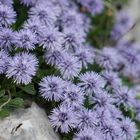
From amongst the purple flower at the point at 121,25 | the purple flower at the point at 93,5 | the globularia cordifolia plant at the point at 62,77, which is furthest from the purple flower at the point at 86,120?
the purple flower at the point at 121,25

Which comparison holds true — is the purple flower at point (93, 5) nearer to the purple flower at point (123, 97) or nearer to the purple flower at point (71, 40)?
the purple flower at point (71, 40)

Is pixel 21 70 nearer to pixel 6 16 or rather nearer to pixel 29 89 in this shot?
pixel 29 89

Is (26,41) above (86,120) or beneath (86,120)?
above

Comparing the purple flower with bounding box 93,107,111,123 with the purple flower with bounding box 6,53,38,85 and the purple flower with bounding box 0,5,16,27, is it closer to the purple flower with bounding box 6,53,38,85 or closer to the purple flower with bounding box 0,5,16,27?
the purple flower with bounding box 6,53,38,85

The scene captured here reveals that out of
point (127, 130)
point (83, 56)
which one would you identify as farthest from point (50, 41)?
point (127, 130)

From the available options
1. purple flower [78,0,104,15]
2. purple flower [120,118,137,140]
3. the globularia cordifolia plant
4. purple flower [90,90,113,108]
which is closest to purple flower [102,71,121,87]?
the globularia cordifolia plant

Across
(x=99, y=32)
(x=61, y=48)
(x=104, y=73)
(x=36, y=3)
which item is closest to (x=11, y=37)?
(x=61, y=48)
